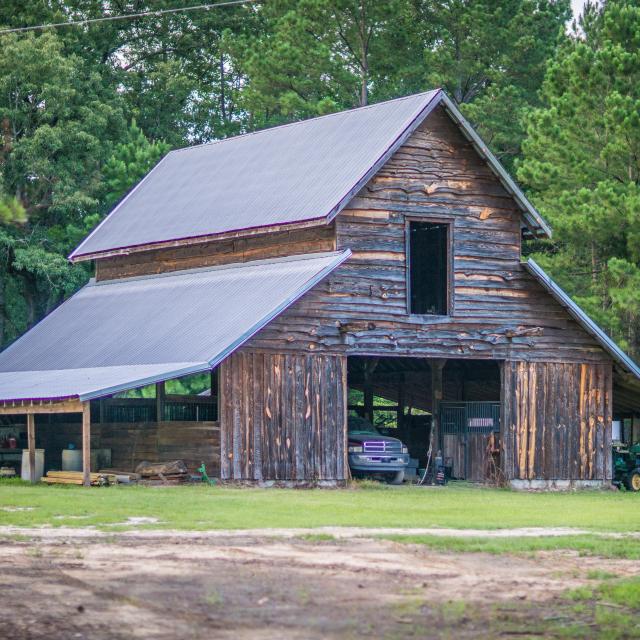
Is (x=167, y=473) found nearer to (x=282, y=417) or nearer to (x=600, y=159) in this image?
(x=282, y=417)

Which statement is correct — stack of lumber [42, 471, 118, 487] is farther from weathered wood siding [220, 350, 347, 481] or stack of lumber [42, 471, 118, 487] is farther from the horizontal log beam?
weathered wood siding [220, 350, 347, 481]

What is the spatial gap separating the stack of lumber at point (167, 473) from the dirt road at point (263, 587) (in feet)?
46.4

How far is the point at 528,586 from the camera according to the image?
16.6 meters

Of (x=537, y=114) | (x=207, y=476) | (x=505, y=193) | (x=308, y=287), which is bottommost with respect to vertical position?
(x=207, y=476)

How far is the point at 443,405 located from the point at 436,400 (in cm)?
39

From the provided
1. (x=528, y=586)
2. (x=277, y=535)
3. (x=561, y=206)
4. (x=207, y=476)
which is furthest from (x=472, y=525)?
(x=561, y=206)

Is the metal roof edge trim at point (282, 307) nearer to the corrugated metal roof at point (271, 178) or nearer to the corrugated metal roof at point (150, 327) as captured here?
the corrugated metal roof at point (150, 327)

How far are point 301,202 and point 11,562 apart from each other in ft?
70.4

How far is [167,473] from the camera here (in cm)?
3544

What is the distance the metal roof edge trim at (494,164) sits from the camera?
38.6m

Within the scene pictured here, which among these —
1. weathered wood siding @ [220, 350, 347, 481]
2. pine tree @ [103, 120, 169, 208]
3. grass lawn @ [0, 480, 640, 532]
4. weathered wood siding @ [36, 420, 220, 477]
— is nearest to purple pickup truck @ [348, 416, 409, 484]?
grass lawn @ [0, 480, 640, 532]

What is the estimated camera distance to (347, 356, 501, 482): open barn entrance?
4078 cm

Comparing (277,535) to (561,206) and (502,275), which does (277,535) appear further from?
(561,206)

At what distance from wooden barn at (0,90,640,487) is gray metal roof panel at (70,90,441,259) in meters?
0.10
